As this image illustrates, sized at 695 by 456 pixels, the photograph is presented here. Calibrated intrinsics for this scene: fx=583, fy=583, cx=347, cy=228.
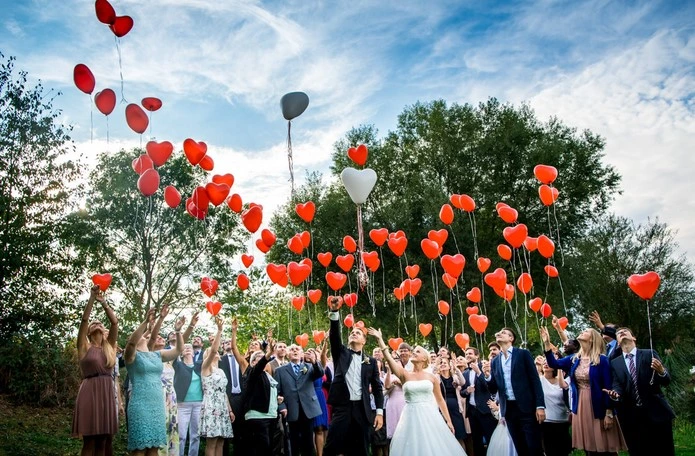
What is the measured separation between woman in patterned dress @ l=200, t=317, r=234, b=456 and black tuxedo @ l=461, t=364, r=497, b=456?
413 cm

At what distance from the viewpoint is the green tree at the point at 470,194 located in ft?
77.0

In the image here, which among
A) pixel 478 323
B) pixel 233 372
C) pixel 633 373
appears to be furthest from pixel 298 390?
pixel 478 323

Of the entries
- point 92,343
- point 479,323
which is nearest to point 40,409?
point 92,343

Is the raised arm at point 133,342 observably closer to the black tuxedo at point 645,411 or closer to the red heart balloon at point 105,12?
the red heart balloon at point 105,12

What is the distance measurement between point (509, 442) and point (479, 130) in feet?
65.3

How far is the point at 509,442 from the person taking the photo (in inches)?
293

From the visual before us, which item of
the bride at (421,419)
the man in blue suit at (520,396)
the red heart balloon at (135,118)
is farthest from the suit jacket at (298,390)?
the red heart balloon at (135,118)

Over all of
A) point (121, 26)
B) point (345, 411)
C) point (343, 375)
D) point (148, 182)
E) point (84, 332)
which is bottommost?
point (345, 411)

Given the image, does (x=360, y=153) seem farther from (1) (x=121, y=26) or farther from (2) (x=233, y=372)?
(1) (x=121, y=26)

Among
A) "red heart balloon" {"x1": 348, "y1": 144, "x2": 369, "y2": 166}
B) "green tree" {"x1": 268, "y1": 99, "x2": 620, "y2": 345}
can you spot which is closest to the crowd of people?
"red heart balloon" {"x1": 348, "y1": 144, "x2": 369, "y2": 166}

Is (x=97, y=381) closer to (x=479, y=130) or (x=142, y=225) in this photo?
(x=142, y=225)

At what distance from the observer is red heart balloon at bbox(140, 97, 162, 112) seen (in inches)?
363

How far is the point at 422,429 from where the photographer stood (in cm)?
662

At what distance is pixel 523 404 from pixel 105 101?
6941mm
